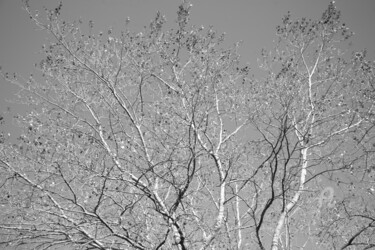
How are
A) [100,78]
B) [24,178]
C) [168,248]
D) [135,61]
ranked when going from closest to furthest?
[24,178]
[168,248]
[100,78]
[135,61]

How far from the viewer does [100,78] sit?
5.96 m

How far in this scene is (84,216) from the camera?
4.81 m

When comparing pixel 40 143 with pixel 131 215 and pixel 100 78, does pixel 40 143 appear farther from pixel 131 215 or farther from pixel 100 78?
pixel 131 215

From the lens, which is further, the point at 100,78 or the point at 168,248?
the point at 100,78

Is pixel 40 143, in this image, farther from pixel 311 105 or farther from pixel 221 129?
pixel 311 105

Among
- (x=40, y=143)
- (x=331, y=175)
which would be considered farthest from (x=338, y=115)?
(x=40, y=143)

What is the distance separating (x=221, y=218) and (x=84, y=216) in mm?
2196

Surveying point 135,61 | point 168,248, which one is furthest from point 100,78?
point 168,248

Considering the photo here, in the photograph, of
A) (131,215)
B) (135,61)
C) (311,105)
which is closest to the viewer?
(131,215)

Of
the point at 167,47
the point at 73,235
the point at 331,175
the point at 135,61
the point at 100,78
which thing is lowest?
the point at 73,235

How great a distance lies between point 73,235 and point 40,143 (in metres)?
1.62

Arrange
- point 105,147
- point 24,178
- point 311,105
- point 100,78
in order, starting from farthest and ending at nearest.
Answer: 1. point 311,105
2. point 100,78
3. point 105,147
4. point 24,178

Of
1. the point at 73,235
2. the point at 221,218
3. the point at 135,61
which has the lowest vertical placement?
the point at 73,235

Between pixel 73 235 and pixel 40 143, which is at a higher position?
pixel 40 143
